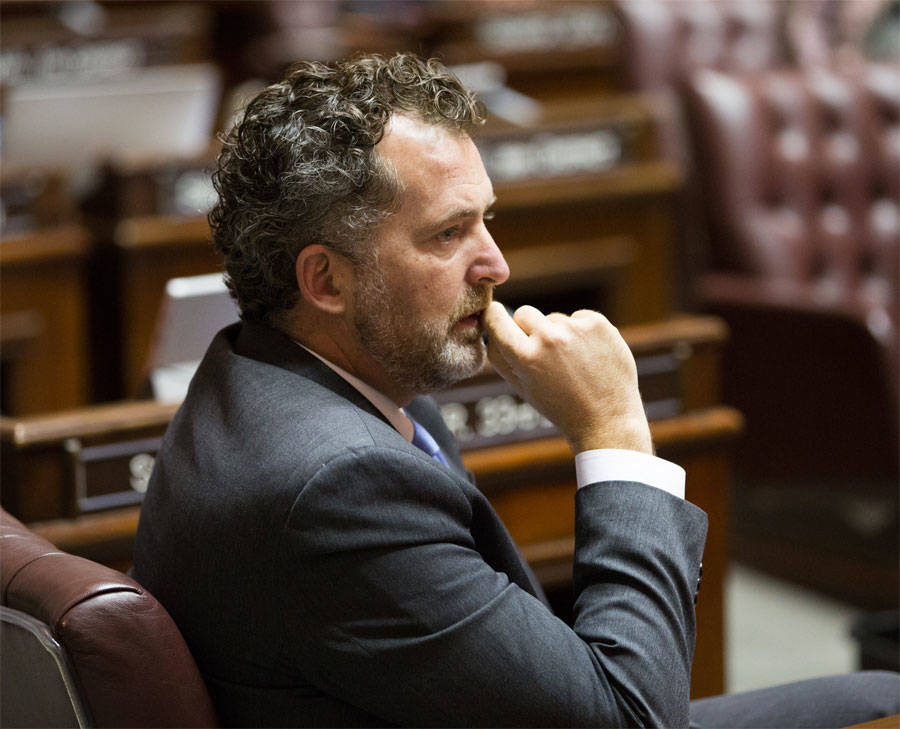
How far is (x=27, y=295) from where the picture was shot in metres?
2.88

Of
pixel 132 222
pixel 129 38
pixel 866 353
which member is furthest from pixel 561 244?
pixel 129 38

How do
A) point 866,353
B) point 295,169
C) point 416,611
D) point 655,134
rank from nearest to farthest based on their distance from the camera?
point 416,611, point 295,169, point 866,353, point 655,134

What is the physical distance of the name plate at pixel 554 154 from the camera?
3170 mm

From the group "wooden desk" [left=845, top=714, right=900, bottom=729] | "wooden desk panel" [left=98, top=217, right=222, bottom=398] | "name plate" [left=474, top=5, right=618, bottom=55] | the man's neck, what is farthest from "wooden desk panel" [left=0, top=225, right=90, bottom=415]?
"name plate" [left=474, top=5, right=618, bottom=55]

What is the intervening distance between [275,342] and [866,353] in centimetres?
189

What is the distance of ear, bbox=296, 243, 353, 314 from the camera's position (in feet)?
4.03

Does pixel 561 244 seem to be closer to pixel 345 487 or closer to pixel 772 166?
pixel 772 166

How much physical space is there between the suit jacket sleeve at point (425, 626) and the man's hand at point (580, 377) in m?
0.18

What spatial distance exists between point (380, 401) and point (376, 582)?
291 mm

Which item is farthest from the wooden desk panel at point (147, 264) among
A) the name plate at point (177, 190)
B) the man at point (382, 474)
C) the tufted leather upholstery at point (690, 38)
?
the man at point (382, 474)

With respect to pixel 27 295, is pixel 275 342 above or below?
above

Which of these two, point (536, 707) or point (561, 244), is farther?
point (561, 244)

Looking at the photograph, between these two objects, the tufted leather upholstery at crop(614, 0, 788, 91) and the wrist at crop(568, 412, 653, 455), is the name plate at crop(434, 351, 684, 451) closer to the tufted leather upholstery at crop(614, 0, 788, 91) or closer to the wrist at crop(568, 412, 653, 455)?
the wrist at crop(568, 412, 653, 455)

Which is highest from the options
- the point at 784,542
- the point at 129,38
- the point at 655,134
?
the point at 129,38
